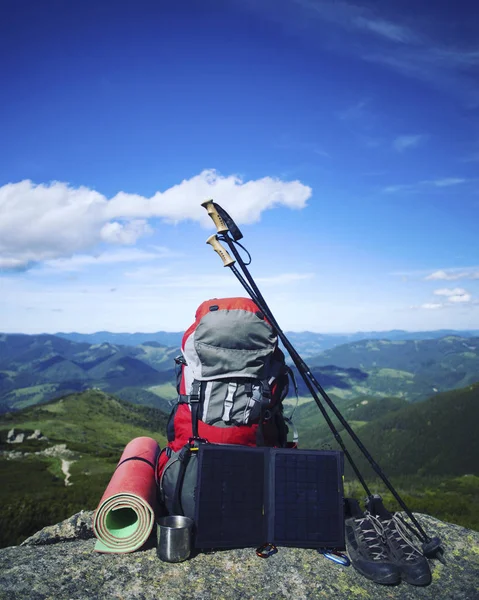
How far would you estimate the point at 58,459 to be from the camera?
3039 inches

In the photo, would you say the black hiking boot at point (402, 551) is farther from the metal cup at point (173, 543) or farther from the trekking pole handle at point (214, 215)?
the trekking pole handle at point (214, 215)

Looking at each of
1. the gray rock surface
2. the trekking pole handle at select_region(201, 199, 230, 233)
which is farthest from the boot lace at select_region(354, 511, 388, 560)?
the trekking pole handle at select_region(201, 199, 230, 233)

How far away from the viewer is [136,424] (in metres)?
177

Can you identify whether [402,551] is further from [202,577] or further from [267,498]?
[202,577]

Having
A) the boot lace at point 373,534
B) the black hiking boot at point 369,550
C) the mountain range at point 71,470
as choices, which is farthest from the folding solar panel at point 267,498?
the mountain range at point 71,470

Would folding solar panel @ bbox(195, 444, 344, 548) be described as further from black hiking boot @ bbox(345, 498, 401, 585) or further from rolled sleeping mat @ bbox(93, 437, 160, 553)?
rolled sleeping mat @ bbox(93, 437, 160, 553)

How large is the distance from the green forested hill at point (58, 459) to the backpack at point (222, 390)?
11.8 metres

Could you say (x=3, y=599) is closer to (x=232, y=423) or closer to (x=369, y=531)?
(x=232, y=423)

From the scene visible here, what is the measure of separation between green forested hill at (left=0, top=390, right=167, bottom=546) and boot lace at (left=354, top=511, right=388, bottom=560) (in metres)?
13.9

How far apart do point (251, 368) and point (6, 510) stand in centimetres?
1553

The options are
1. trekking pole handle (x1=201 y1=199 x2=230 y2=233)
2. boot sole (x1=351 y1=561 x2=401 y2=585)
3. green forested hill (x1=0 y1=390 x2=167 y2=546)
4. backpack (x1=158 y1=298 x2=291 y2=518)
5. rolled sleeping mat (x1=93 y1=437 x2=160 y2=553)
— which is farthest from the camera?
green forested hill (x1=0 y1=390 x2=167 y2=546)

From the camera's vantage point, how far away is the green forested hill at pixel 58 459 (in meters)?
17.3

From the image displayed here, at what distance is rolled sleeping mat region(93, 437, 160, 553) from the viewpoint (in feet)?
20.5

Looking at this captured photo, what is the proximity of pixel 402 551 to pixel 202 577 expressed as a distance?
302 centimetres
